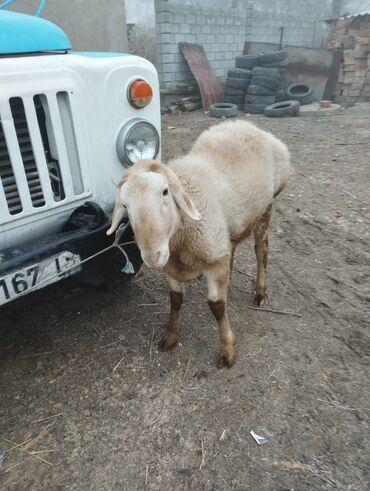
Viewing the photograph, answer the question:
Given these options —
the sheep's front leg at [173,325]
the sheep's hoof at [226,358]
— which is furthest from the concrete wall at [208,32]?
the sheep's hoof at [226,358]

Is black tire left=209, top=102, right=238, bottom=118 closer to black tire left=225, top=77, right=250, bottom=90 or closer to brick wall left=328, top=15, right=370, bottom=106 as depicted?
black tire left=225, top=77, right=250, bottom=90

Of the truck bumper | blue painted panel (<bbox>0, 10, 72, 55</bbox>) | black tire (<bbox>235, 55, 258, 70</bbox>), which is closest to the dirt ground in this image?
the truck bumper

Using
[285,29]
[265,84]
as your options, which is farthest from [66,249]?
[285,29]

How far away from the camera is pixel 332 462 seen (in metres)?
2.07

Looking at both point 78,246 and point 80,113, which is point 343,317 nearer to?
point 78,246

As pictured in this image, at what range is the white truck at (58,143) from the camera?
6.64ft

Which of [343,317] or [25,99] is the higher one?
[25,99]

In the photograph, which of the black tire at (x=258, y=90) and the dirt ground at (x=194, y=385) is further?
the black tire at (x=258, y=90)

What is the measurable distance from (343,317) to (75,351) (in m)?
2.04

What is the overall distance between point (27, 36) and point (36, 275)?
132 centimetres

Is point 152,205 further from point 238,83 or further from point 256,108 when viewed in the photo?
point 238,83

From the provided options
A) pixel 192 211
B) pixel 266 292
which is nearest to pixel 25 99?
pixel 192 211

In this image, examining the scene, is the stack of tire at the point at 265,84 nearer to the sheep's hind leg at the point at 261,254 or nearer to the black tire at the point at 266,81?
the black tire at the point at 266,81

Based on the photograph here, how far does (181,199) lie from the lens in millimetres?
2053
